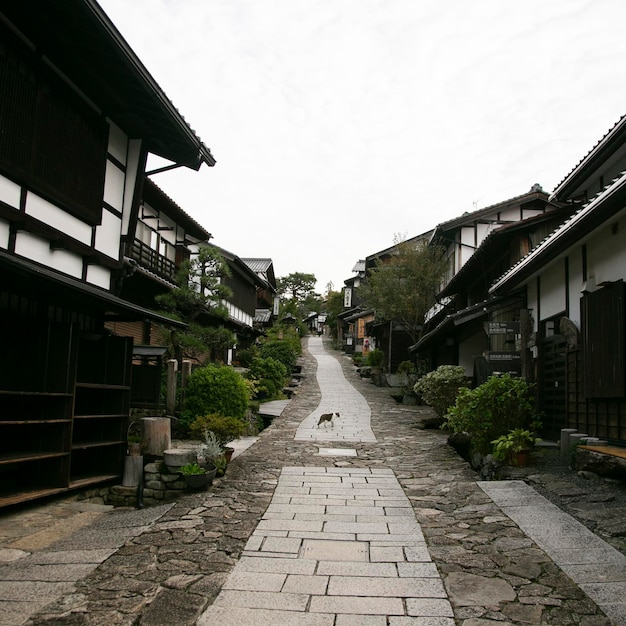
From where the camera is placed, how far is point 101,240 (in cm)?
978

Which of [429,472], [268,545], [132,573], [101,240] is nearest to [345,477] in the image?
[429,472]

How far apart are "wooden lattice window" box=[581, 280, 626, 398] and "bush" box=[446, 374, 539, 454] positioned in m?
1.08

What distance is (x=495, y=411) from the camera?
10.2m

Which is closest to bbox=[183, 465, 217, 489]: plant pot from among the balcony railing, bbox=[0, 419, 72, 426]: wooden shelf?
bbox=[0, 419, 72, 426]: wooden shelf

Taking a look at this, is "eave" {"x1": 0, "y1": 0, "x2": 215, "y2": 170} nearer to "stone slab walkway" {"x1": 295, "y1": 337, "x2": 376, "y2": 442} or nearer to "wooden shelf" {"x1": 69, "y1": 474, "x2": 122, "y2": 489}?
"wooden shelf" {"x1": 69, "y1": 474, "x2": 122, "y2": 489}

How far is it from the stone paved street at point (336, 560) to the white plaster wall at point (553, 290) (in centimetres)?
424

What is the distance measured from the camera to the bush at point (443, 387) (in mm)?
16109

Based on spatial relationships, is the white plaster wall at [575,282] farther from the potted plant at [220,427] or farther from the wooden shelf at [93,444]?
the wooden shelf at [93,444]

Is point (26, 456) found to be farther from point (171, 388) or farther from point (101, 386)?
point (171, 388)

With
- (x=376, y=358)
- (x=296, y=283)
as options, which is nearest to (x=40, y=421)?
A: (x=376, y=358)

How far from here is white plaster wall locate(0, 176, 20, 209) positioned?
7.30m

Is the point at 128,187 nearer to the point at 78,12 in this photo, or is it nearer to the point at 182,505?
the point at 78,12

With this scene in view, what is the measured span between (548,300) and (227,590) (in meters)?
9.98

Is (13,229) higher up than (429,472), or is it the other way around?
(13,229)
